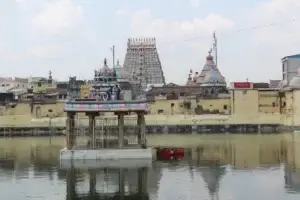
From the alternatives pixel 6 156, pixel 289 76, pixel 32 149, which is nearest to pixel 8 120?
pixel 32 149

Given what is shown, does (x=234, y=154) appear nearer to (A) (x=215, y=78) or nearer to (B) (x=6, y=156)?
(B) (x=6, y=156)

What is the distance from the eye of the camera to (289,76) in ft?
183

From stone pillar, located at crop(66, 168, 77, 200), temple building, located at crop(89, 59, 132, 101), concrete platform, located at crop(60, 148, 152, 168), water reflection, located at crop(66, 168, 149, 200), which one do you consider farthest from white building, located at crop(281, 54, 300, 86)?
stone pillar, located at crop(66, 168, 77, 200)

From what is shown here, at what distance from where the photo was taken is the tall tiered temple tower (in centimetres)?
6506

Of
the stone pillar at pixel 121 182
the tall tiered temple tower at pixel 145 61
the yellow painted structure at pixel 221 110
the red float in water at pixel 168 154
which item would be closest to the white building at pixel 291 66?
the yellow painted structure at pixel 221 110

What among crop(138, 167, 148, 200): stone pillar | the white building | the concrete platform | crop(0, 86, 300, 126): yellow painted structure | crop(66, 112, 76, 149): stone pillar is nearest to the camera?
crop(138, 167, 148, 200): stone pillar

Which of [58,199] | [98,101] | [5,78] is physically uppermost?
[5,78]

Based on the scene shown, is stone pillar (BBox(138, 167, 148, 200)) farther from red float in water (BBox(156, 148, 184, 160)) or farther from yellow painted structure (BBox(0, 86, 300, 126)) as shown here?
yellow painted structure (BBox(0, 86, 300, 126))

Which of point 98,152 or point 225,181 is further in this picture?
point 98,152

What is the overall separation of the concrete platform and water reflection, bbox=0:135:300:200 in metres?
0.62

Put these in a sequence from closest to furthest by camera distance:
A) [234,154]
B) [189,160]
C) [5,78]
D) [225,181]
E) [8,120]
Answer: [225,181], [189,160], [234,154], [8,120], [5,78]

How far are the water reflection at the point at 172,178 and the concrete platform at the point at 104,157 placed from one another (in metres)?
0.62

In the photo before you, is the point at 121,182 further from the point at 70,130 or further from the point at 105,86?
the point at 105,86

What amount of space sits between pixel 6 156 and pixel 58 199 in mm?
13783
